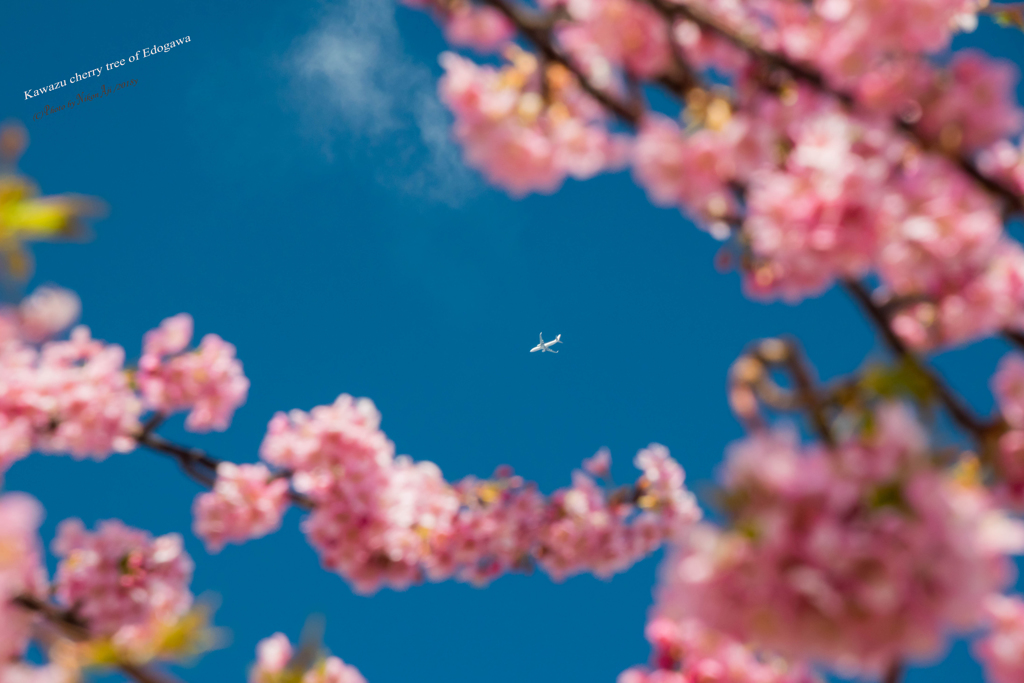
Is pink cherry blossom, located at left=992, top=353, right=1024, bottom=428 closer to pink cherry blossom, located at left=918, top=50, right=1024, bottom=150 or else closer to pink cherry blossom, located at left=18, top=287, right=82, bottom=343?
pink cherry blossom, located at left=918, top=50, right=1024, bottom=150

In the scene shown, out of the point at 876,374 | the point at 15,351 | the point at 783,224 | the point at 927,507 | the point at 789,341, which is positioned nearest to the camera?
the point at 927,507

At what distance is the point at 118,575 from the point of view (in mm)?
5125

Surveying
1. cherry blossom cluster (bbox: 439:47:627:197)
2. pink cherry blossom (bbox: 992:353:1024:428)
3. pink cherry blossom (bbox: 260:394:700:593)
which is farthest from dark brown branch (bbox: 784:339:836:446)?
pink cherry blossom (bbox: 260:394:700:593)

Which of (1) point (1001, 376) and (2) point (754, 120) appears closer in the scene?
(1) point (1001, 376)

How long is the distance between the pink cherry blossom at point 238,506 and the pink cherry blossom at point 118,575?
0.88 feet

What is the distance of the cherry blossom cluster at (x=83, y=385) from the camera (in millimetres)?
4875

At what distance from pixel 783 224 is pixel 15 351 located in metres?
5.57

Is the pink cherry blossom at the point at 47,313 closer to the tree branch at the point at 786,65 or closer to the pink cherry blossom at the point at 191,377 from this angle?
the pink cherry blossom at the point at 191,377

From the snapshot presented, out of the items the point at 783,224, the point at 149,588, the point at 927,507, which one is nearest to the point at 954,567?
the point at 927,507

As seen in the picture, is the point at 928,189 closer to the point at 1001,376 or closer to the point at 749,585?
the point at 1001,376

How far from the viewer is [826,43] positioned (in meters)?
2.76

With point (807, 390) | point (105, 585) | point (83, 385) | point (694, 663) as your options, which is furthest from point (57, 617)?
point (807, 390)

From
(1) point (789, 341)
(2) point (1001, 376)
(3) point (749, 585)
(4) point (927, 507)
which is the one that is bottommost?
(3) point (749, 585)

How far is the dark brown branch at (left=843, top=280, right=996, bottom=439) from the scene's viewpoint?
2.25 metres
